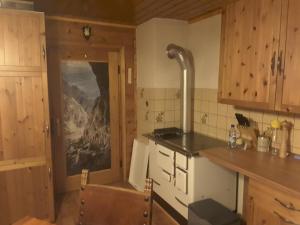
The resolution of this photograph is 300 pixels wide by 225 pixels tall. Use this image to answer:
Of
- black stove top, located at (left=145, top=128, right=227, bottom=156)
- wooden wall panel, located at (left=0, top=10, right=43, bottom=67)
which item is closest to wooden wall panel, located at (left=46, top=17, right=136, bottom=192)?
wooden wall panel, located at (left=0, top=10, right=43, bottom=67)

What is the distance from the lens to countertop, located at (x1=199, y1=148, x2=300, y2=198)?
4.52 feet

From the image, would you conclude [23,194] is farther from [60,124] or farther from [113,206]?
[113,206]

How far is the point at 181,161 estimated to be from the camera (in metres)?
2.26

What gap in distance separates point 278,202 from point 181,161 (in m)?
0.96

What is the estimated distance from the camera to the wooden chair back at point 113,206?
111 centimetres

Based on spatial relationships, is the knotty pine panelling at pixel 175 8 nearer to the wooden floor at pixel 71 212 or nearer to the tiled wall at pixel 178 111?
the tiled wall at pixel 178 111

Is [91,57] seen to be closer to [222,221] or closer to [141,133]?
[141,133]

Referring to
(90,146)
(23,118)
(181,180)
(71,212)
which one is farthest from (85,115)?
(181,180)

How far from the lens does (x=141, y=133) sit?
3.26 m

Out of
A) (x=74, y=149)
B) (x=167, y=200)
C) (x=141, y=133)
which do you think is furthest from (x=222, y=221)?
(x=74, y=149)

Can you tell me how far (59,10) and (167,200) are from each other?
2.40 metres

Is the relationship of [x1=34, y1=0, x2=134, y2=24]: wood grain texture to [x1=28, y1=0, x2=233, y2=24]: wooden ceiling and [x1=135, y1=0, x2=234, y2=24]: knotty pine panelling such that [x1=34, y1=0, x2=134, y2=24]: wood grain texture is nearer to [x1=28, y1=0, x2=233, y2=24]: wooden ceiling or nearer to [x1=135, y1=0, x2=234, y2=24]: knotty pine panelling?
[x1=28, y1=0, x2=233, y2=24]: wooden ceiling

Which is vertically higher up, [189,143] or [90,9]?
[90,9]

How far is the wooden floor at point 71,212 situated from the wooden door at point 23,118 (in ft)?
0.92
